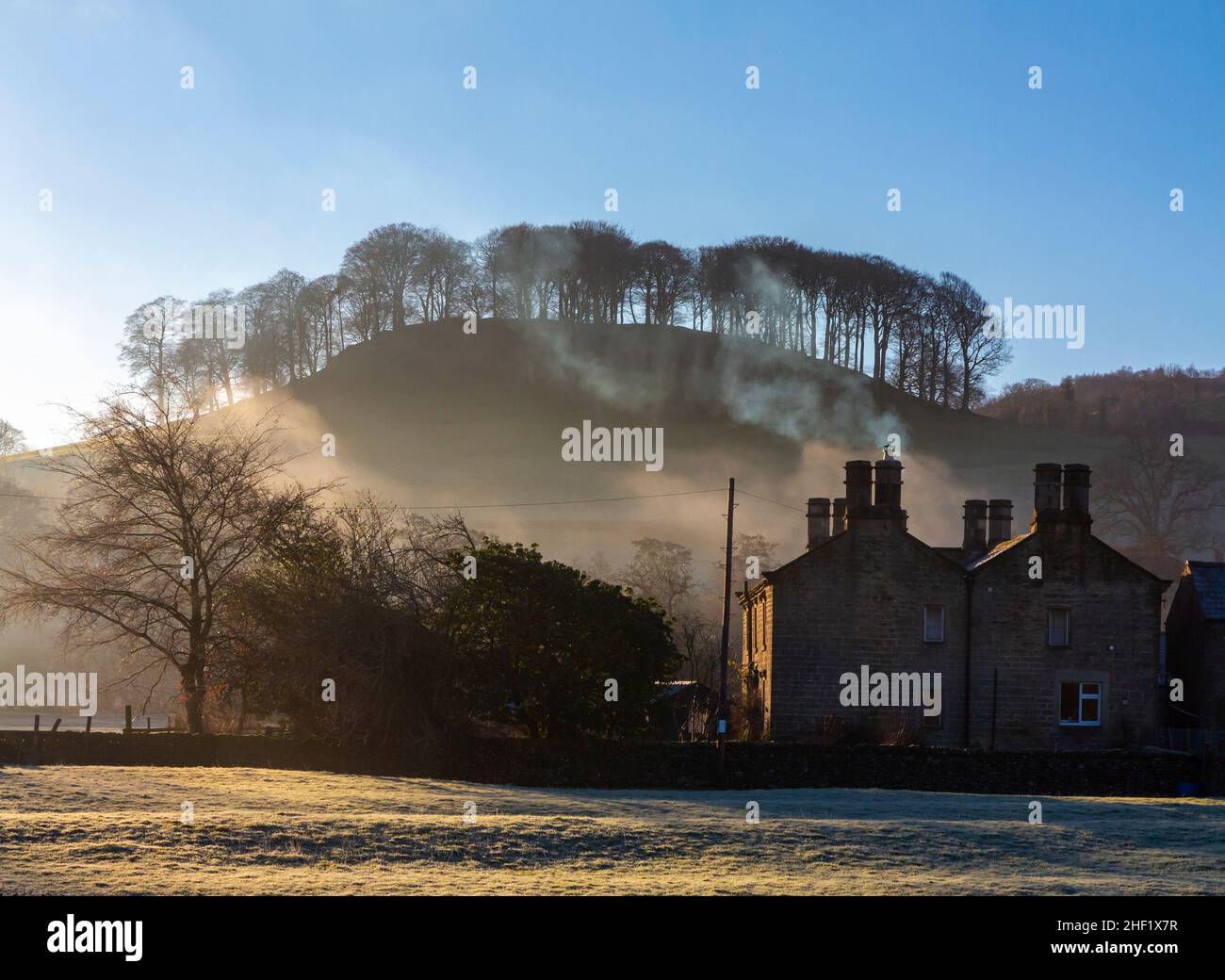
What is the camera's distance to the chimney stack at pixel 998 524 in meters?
53.0

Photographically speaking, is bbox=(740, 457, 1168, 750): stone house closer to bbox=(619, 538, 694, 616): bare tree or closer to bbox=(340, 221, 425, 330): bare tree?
bbox=(619, 538, 694, 616): bare tree

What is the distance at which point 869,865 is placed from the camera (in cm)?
1966

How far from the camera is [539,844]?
20406 millimetres

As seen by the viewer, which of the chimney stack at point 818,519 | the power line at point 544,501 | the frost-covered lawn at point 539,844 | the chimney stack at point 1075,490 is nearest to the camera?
the frost-covered lawn at point 539,844

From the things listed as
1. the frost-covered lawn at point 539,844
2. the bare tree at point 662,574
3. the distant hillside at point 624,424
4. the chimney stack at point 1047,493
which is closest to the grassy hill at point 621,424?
the distant hillside at point 624,424

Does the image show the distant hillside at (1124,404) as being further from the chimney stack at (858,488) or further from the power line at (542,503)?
the chimney stack at (858,488)

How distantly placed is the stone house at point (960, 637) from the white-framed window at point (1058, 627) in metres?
0.05

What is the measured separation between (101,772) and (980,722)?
29665 mm

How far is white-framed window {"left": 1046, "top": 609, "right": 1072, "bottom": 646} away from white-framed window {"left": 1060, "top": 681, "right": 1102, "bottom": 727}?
59.2 inches
